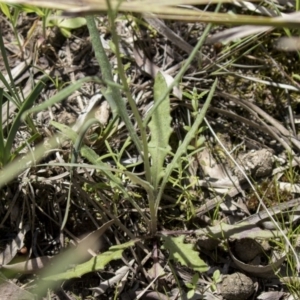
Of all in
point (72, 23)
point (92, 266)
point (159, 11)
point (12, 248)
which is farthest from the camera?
point (72, 23)

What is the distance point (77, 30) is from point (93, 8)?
981 millimetres

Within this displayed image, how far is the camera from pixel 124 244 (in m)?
1.74

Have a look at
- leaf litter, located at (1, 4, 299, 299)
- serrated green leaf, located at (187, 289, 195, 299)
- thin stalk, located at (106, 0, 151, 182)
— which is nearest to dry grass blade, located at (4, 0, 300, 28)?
thin stalk, located at (106, 0, 151, 182)

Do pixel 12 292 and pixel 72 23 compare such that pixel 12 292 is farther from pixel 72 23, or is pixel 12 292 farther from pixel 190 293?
pixel 72 23

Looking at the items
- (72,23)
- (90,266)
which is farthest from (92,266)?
(72,23)

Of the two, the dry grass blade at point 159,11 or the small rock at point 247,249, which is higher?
the dry grass blade at point 159,11

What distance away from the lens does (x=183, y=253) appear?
1713 mm

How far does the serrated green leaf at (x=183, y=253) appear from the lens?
1.68 meters

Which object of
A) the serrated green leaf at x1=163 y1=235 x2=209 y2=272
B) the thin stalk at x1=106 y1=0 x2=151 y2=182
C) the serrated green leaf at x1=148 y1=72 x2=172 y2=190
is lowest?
the serrated green leaf at x1=163 y1=235 x2=209 y2=272

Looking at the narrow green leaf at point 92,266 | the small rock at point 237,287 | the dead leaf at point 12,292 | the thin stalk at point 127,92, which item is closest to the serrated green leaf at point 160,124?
the thin stalk at point 127,92

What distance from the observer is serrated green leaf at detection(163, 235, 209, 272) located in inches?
66.3

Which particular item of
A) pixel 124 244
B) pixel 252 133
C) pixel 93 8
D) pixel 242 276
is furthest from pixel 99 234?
pixel 93 8

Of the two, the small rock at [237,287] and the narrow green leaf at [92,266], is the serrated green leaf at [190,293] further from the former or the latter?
the narrow green leaf at [92,266]

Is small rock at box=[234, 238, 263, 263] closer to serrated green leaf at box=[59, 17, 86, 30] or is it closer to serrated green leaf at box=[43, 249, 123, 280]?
serrated green leaf at box=[43, 249, 123, 280]
